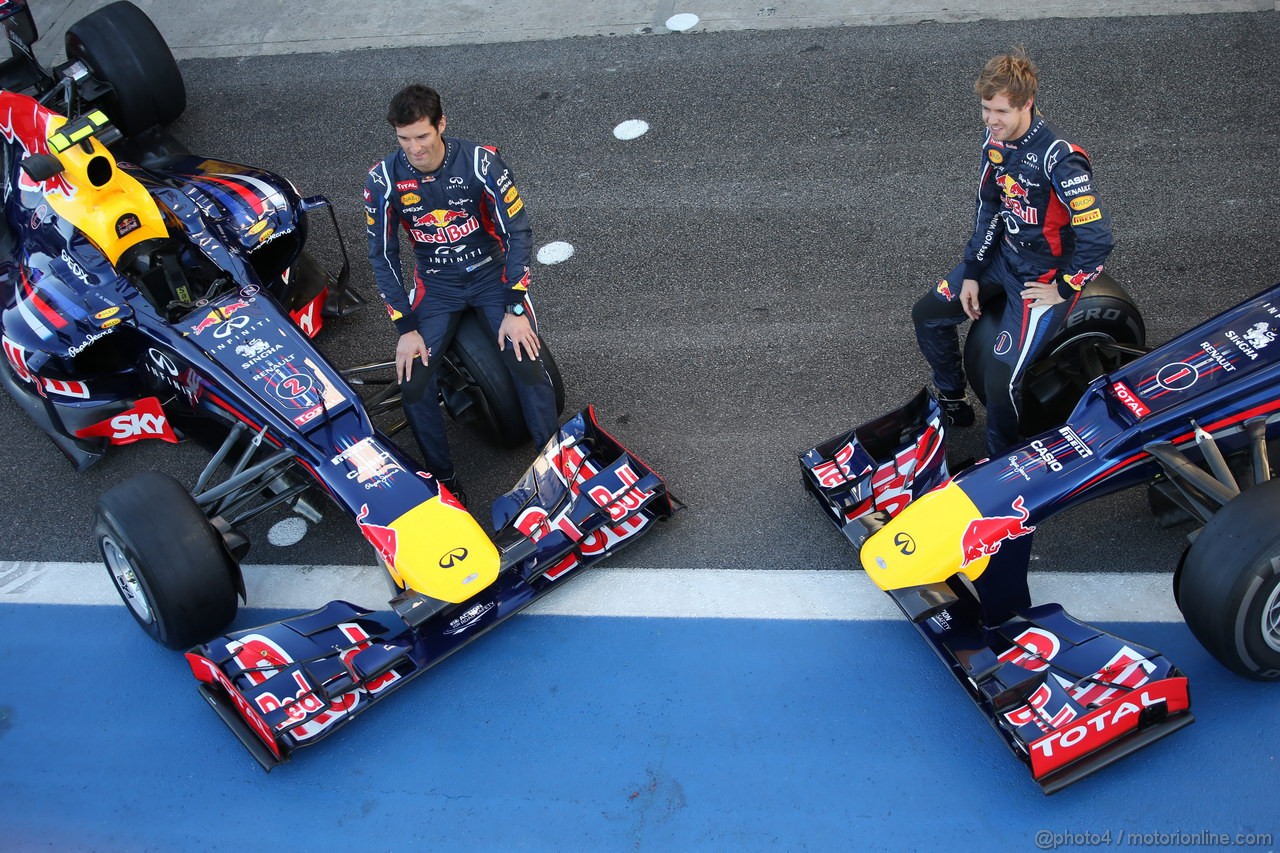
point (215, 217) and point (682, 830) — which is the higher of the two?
point (215, 217)

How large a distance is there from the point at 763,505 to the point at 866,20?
4482 mm

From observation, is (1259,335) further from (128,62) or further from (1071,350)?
(128,62)

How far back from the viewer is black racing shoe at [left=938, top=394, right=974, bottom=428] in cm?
518

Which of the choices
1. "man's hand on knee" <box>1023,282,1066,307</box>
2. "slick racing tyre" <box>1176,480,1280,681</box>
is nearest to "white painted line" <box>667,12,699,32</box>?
"man's hand on knee" <box>1023,282,1066,307</box>

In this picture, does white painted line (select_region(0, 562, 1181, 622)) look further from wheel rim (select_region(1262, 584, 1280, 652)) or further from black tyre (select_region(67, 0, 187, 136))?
black tyre (select_region(67, 0, 187, 136))

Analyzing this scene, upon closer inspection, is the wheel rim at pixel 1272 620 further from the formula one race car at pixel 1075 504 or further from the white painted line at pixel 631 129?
the white painted line at pixel 631 129

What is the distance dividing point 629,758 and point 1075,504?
6.27ft

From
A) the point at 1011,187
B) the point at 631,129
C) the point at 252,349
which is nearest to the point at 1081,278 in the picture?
the point at 1011,187

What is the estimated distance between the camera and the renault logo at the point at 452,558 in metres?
4.27

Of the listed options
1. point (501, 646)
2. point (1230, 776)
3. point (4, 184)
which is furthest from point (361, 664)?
point (4, 184)

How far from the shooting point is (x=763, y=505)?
508cm

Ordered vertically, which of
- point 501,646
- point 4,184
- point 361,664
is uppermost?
point 4,184

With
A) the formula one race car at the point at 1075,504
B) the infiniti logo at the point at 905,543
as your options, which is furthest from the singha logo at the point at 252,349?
the infiniti logo at the point at 905,543

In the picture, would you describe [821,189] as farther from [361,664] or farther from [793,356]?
[361,664]
